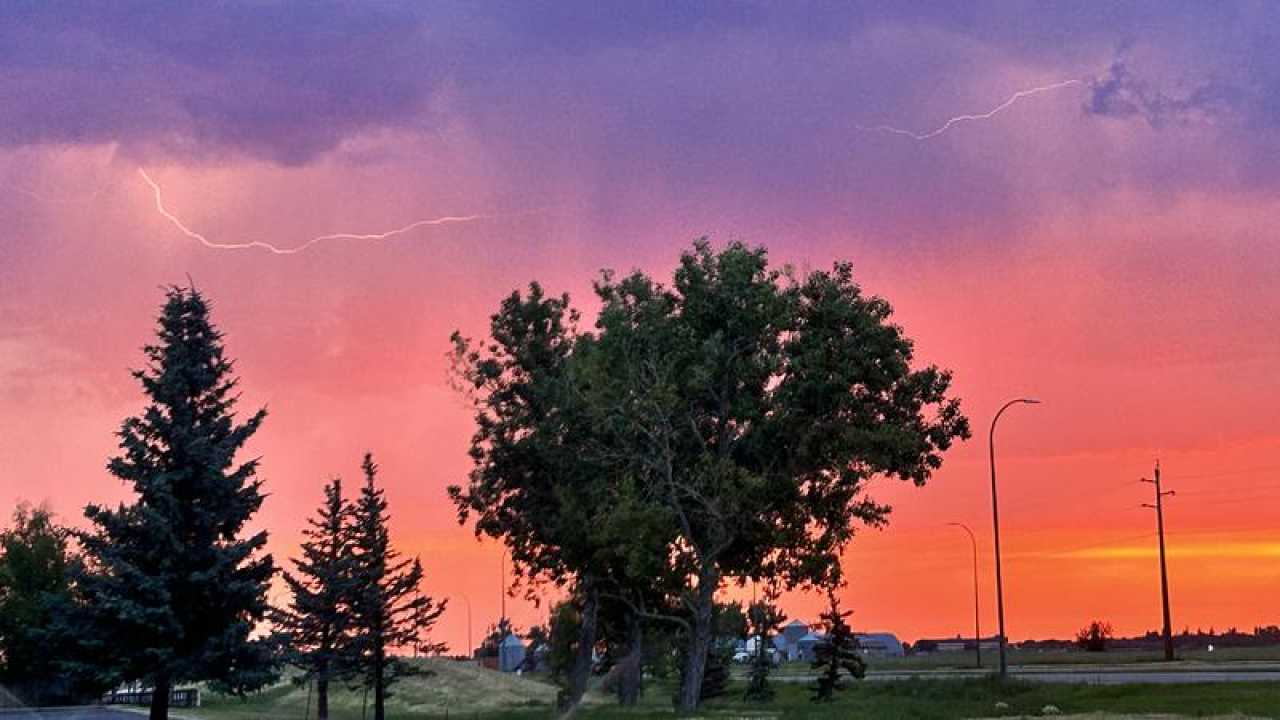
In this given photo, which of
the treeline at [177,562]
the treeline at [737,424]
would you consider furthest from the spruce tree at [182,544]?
the treeline at [737,424]

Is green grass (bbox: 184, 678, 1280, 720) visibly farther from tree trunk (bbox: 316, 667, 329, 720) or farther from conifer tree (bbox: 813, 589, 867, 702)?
tree trunk (bbox: 316, 667, 329, 720)

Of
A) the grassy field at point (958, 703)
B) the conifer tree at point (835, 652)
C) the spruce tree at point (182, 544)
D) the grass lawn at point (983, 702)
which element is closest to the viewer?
the grass lawn at point (983, 702)

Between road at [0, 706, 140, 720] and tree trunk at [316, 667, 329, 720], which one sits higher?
tree trunk at [316, 667, 329, 720]

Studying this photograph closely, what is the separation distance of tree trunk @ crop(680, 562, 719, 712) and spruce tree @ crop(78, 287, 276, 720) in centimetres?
1585

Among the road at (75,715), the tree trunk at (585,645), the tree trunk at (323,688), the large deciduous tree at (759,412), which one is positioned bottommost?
the road at (75,715)

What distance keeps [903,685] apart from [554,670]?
37798mm

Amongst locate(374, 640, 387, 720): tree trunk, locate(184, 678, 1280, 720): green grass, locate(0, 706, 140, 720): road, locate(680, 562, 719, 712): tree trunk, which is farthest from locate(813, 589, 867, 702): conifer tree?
locate(0, 706, 140, 720): road

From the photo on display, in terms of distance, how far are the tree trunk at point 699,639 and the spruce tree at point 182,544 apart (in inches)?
624

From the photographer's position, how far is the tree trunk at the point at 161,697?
53.8 m

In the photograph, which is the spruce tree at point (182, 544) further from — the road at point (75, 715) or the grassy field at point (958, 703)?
the road at point (75, 715)

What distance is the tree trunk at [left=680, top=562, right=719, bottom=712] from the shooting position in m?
56.2

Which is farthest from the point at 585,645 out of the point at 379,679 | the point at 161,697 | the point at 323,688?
the point at 161,697

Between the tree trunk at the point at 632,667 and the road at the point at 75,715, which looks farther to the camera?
the road at the point at 75,715

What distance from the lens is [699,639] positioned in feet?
186
